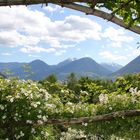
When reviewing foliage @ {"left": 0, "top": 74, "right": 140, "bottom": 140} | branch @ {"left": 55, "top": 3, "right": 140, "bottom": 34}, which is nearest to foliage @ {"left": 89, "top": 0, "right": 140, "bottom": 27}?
branch @ {"left": 55, "top": 3, "right": 140, "bottom": 34}

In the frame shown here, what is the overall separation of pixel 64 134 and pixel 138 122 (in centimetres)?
239

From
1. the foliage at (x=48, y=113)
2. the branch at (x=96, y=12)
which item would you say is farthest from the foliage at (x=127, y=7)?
the foliage at (x=48, y=113)

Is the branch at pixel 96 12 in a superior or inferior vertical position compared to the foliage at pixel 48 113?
superior

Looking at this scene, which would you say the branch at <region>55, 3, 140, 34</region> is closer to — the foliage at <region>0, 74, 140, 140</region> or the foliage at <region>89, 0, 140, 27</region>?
the foliage at <region>89, 0, 140, 27</region>

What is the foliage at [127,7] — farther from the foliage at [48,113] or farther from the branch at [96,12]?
the foliage at [48,113]

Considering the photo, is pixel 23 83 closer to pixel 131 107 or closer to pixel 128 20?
pixel 131 107

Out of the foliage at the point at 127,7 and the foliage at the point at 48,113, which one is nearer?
the foliage at the point at 127,7

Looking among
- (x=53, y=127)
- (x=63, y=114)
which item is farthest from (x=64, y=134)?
(x=63, y=114)

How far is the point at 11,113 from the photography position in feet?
38.1

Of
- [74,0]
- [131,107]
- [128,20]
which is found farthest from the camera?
[131,107]

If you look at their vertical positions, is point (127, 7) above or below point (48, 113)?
above

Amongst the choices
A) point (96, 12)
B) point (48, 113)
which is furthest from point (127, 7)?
point (48, 113)

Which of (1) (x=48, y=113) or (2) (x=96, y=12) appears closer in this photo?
(2) (x=96, y=12)

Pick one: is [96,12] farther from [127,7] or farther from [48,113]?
[48,113]
